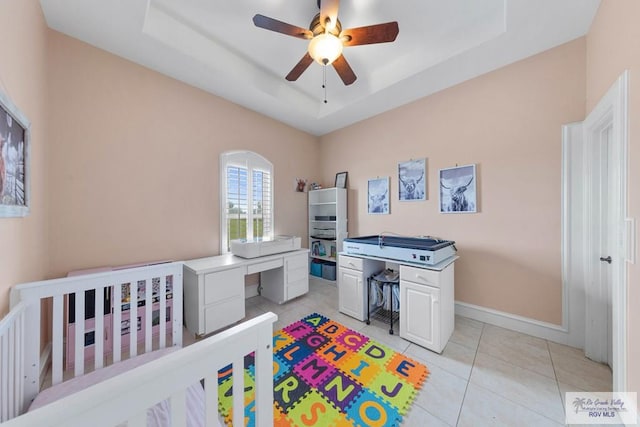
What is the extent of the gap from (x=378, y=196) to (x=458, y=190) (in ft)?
3.40

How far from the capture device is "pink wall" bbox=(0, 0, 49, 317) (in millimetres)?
1164

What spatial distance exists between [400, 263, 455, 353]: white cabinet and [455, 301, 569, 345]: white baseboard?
0.54 metres

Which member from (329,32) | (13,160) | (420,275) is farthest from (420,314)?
(13,160)

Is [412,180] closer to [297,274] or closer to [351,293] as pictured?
[351,293]

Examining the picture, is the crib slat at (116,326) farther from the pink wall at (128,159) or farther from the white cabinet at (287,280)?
the white cabinet at (287,280)

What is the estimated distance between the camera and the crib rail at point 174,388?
1.71ft

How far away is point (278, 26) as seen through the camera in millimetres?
1643

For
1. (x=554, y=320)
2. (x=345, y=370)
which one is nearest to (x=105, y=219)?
(x=345, y=370)

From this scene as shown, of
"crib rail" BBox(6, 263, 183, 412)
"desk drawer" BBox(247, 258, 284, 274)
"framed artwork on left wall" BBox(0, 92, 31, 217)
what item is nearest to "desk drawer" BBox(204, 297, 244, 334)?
"desk drawer" BBox(247, 258, 284, 274)

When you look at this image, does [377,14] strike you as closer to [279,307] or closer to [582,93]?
[582,93]

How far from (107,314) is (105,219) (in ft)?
2.80

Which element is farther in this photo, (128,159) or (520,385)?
(128,159)

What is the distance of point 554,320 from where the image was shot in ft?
6.79

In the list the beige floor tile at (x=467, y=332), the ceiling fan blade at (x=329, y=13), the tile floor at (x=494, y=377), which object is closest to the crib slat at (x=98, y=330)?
the tile floor at (x=494, y=377)
